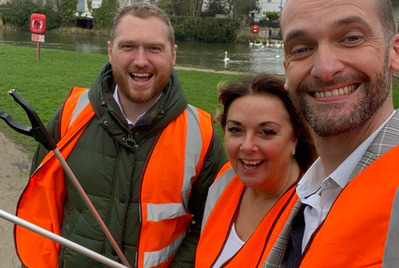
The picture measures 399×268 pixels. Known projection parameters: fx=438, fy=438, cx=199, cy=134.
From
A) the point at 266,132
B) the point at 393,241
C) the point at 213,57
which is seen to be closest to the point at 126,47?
the point at 266,132

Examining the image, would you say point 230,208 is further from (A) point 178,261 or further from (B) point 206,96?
(B) point 206,96

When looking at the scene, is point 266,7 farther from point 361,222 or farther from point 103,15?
point 361,222

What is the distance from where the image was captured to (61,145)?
2.27 m

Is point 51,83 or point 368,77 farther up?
point 368,77

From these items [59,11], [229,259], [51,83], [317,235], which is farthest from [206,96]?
[59,11]

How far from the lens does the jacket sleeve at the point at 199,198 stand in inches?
92.0

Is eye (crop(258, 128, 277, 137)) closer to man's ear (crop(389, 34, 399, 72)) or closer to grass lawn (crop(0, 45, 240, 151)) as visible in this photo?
man's ear (crop(389, 34, 399, 72))

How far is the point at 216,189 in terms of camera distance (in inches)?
86.6

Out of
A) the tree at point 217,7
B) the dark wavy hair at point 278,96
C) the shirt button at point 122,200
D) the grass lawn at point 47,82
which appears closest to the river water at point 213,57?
the grass lawn at point 47,82

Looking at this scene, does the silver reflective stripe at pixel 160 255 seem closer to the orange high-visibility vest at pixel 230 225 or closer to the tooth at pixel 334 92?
the orange high-visibility vest at pixel 230 225

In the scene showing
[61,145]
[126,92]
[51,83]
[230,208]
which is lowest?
[51,83]

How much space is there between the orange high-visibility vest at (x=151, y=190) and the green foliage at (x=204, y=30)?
1852 inches

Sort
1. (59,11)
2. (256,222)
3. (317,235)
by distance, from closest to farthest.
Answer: (317,235) → (256,222) → (59,11)

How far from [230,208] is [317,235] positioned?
0.95m
